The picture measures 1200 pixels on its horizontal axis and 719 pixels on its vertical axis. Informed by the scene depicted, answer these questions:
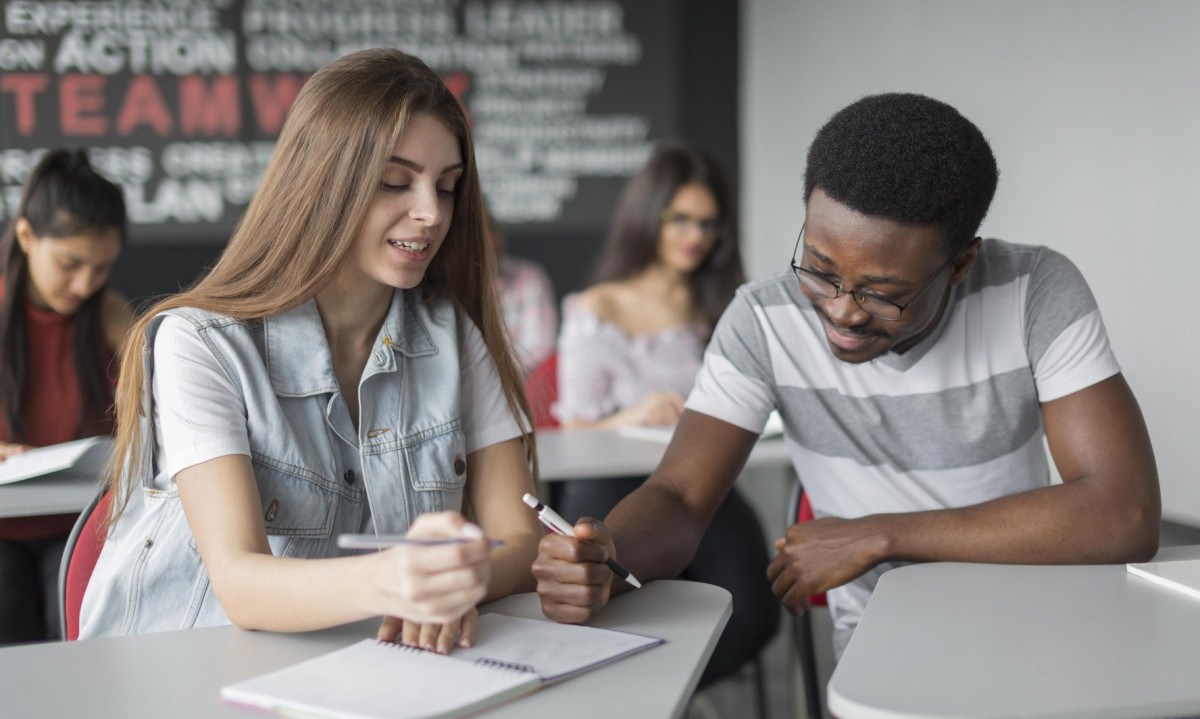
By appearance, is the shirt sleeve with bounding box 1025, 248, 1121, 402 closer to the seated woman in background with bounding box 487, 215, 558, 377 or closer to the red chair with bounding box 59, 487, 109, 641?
the red chair with bounding box 59, 487, 109, 641

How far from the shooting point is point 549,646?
1.19m

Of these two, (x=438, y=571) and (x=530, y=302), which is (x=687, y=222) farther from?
(x=438, y=571)

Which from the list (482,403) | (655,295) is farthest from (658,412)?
(482,403)

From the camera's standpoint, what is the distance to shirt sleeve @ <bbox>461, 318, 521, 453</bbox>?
1.70m

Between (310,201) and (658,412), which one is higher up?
(310,201)

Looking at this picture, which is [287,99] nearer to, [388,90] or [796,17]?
[796,17]

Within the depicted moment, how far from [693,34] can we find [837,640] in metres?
4.21

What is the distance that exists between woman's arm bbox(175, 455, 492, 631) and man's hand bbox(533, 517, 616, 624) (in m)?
0.19

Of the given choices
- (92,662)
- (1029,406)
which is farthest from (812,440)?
(92,662)

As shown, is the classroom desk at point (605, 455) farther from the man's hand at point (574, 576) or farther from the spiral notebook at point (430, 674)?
the spiral notebook at point (430, 674)

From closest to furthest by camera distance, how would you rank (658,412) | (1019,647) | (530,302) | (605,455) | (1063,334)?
(1019,647), (1063,334), (605,455), (658,412), (530,302)

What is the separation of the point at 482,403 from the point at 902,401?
63 cm

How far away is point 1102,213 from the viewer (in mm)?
3021

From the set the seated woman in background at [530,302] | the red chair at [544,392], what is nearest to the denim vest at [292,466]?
the red chair at [544,392]
